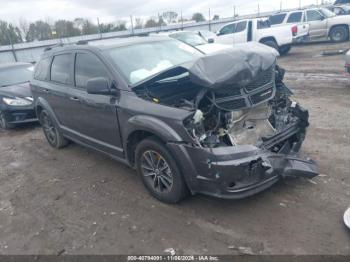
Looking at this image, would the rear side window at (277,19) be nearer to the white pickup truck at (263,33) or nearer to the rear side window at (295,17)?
the rear side window at (295,17)

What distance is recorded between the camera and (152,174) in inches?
158

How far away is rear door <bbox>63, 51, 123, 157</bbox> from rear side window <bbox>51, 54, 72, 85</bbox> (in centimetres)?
24

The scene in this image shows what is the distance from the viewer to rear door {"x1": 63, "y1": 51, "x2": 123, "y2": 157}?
14.1ft

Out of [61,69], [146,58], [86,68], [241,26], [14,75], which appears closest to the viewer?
[146,58]

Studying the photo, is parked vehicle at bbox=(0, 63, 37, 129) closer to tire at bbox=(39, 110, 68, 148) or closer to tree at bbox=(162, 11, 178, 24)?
tire at bbox=(39, 110, 68, 148)

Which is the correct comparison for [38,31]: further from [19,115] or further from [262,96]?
[262,96]

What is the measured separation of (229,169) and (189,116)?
67 centimetres

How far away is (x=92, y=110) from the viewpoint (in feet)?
15.0

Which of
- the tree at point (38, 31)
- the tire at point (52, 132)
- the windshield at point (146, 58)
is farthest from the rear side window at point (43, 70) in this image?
the tree at point (38, 31)

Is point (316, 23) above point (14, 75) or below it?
above

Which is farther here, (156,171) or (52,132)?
(52,132)

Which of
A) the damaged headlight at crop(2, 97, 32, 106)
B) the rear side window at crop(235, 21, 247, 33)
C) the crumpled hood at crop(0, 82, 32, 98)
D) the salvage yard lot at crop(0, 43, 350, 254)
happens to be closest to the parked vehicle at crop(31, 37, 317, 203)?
the salvage yard lot at crop(0, 43, 350, 254)

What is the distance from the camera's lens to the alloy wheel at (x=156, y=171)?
3.80 metres

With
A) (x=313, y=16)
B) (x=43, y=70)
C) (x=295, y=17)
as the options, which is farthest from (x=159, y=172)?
(x=313, y=16)
